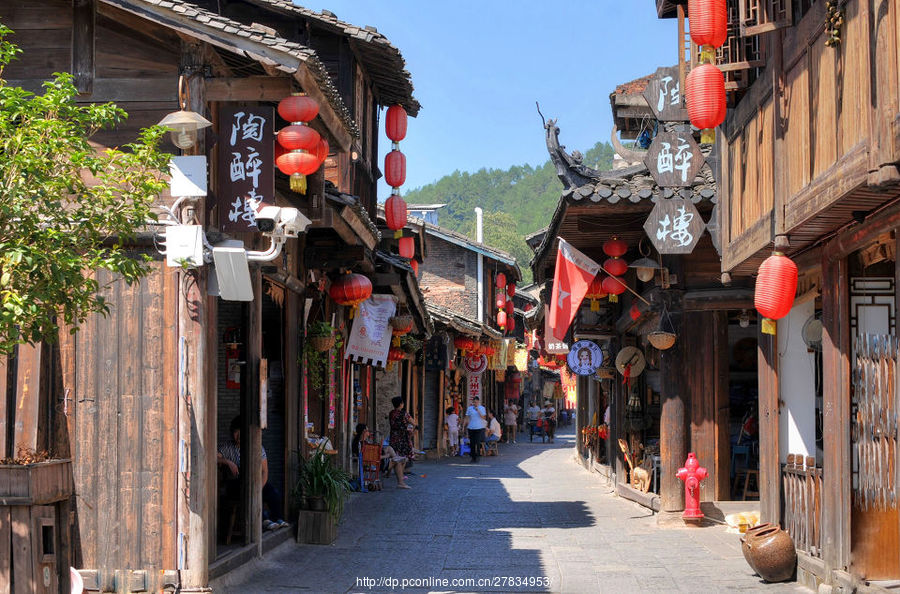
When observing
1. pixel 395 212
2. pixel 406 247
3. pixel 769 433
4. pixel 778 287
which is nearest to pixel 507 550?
pixel 769 433

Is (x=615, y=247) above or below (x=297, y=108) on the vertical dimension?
below

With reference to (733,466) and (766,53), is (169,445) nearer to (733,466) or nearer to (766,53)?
(766,53)

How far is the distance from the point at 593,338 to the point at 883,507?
1366 centimetres

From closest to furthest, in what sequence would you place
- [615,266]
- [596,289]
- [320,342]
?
1. [320,342]
2. [615,266]
3. [596,289]

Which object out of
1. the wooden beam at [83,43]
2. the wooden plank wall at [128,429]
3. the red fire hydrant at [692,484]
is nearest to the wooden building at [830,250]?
the red fire hydrant at [692,484]

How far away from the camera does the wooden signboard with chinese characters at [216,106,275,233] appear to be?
1056 cm

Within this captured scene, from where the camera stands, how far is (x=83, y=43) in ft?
34.7

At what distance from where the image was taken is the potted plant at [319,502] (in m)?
14.2

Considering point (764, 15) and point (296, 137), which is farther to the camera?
point (296, 137)

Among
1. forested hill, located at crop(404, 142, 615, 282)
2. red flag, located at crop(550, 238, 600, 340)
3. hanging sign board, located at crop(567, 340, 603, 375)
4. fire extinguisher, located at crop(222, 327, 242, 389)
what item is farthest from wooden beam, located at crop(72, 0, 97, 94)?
forested hill, located at crop(404, 142, 615, 282)

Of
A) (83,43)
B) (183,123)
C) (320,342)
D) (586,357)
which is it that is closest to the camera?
(183,123)

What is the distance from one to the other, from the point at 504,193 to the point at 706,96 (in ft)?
495

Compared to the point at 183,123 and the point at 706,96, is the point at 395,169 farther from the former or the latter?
the point at 183,123

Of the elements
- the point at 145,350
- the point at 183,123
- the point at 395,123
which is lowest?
the point at 145,350
